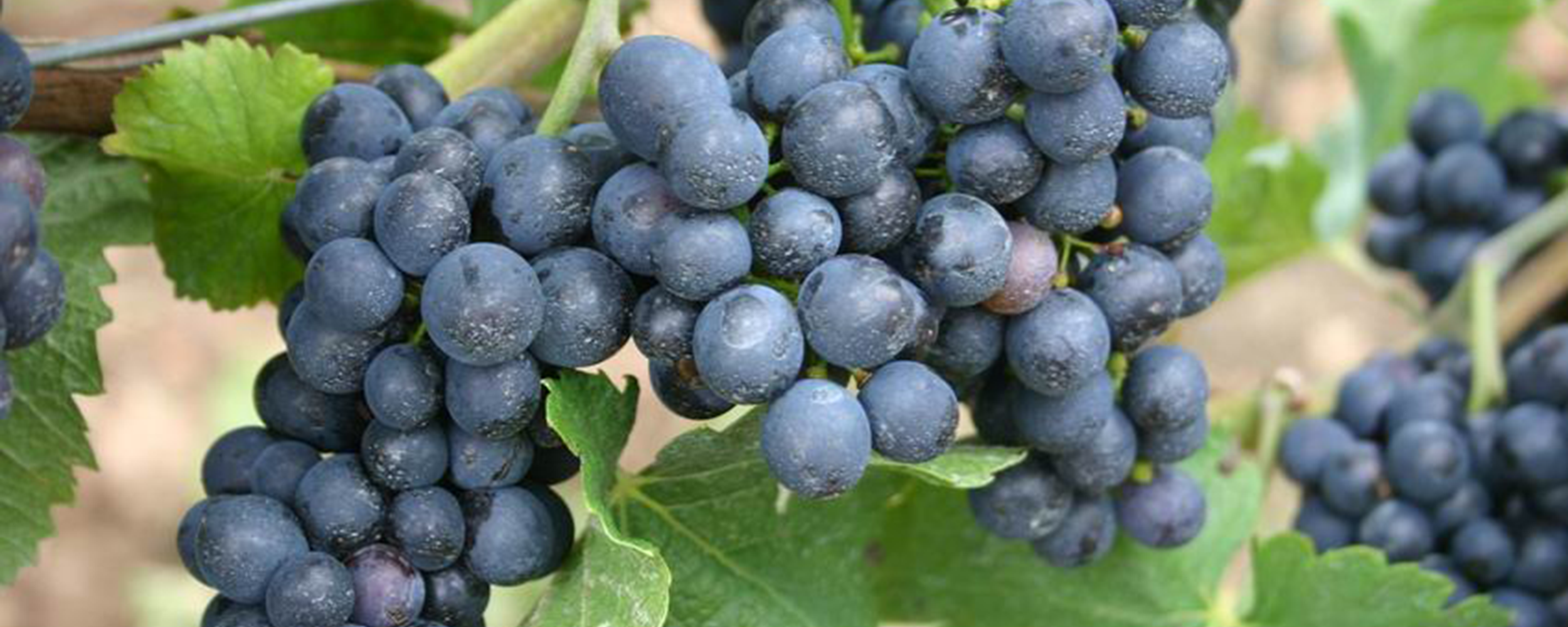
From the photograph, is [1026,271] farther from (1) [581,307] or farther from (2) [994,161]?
(1) [581,307]

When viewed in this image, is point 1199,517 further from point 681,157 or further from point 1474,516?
point 681,157

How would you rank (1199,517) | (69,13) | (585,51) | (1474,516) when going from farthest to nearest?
(69,13), (1474,516), (1199,517), (585,51)

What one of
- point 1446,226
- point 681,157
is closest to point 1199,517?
point 681,157

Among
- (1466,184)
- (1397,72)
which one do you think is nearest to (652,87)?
(1466,184)

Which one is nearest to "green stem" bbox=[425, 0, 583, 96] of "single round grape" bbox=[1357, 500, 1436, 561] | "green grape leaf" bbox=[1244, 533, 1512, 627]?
"green grape leaf" bbox=[1244, 533, 1512, 627]

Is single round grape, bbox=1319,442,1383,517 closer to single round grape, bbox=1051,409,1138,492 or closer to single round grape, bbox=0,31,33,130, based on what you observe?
single round grape, bbox=1051,409,1138,492

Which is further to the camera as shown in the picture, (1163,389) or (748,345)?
(1163,389)
